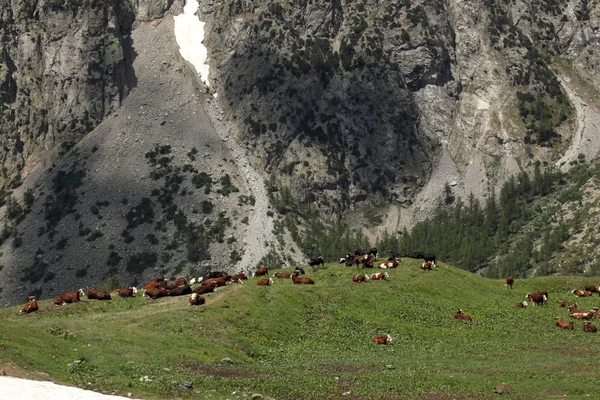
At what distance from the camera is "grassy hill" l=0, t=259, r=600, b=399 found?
4466 cm

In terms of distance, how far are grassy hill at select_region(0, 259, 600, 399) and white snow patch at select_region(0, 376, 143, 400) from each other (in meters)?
5.13

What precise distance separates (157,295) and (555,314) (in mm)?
34289

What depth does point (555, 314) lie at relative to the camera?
73625mm

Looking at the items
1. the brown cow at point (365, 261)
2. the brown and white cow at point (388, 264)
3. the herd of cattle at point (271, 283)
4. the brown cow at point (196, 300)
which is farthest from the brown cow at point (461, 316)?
the brown cow at point (196, 300)

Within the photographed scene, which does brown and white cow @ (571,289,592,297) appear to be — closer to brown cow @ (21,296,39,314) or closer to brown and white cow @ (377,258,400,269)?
brown and white cow @ (377,258,400,269)

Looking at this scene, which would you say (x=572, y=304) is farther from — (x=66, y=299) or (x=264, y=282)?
(x=66, y=299)

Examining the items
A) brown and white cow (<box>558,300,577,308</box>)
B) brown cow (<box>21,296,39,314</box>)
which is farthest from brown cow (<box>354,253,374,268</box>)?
brown cow (<box>21,296,39,314</box>)

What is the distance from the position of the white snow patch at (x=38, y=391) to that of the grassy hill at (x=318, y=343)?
5126 millimetres

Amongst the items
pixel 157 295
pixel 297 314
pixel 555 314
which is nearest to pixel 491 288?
pixel 555 314

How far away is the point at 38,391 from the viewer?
3434 cm

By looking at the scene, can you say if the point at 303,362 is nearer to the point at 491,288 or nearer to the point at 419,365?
the point at 419,365

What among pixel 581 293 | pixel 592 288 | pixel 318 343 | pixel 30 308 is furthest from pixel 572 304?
pixel 30 308

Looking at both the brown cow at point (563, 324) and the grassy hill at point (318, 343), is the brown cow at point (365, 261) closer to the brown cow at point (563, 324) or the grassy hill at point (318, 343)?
the grassy hill at point (318, 343)

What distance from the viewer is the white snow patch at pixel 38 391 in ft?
110
